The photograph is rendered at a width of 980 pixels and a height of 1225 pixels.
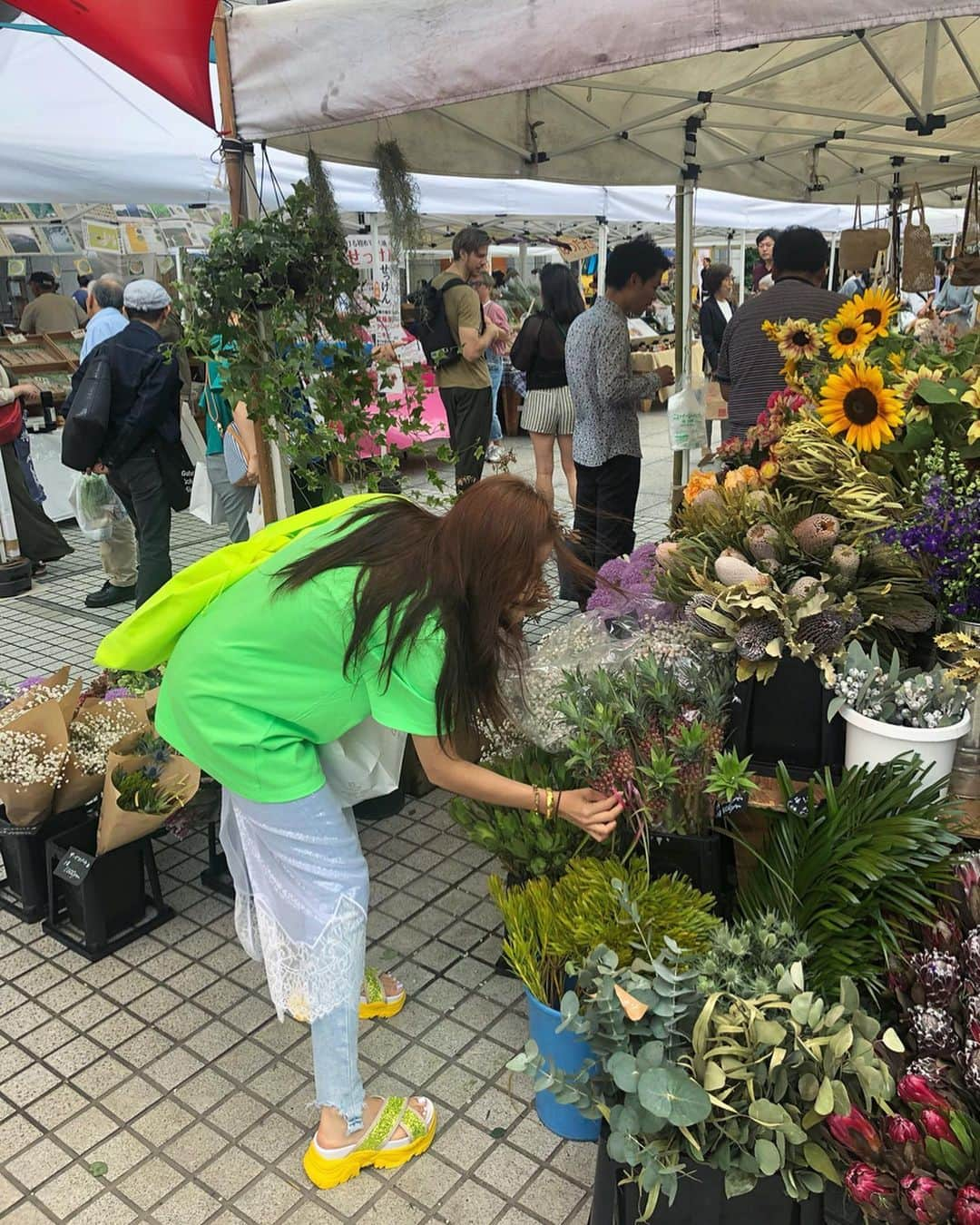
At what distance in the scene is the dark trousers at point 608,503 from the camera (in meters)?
4.84

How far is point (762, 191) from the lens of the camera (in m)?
7.12

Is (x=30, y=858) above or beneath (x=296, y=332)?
beneath

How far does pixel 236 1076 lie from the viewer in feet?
7.72

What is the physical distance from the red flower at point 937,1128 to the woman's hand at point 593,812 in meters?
0.67

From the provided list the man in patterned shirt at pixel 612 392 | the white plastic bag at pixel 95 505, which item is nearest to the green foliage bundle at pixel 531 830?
the man in patterned shirt at pixel 612 392

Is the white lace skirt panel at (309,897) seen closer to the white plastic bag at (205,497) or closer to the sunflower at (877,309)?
the sunflower at (877,309)

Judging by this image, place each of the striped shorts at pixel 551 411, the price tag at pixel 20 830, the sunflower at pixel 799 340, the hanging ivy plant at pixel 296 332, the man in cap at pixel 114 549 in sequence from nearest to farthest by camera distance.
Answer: the sunflower at pixel 799 340 < the price tag at pixel 20 830 < the hanging ivy plant at pixel 296 332 < the man in cap at pixel 114 549 < the striped shorts at pixel 551 411

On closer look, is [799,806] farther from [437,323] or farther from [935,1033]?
[437,323]

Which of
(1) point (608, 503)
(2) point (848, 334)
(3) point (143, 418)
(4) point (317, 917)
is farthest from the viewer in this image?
(1) point (608, 503)

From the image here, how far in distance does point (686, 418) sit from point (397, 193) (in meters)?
2.02

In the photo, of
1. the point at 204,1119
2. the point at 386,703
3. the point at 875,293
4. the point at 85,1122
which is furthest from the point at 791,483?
the point at 85,1122

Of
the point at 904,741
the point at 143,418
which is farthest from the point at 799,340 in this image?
the point at 143,418

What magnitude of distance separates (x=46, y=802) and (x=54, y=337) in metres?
7.33

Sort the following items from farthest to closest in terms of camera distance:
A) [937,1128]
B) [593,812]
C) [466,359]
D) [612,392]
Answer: [466,359]
[612,392]
[593,812]
[937,1128]
